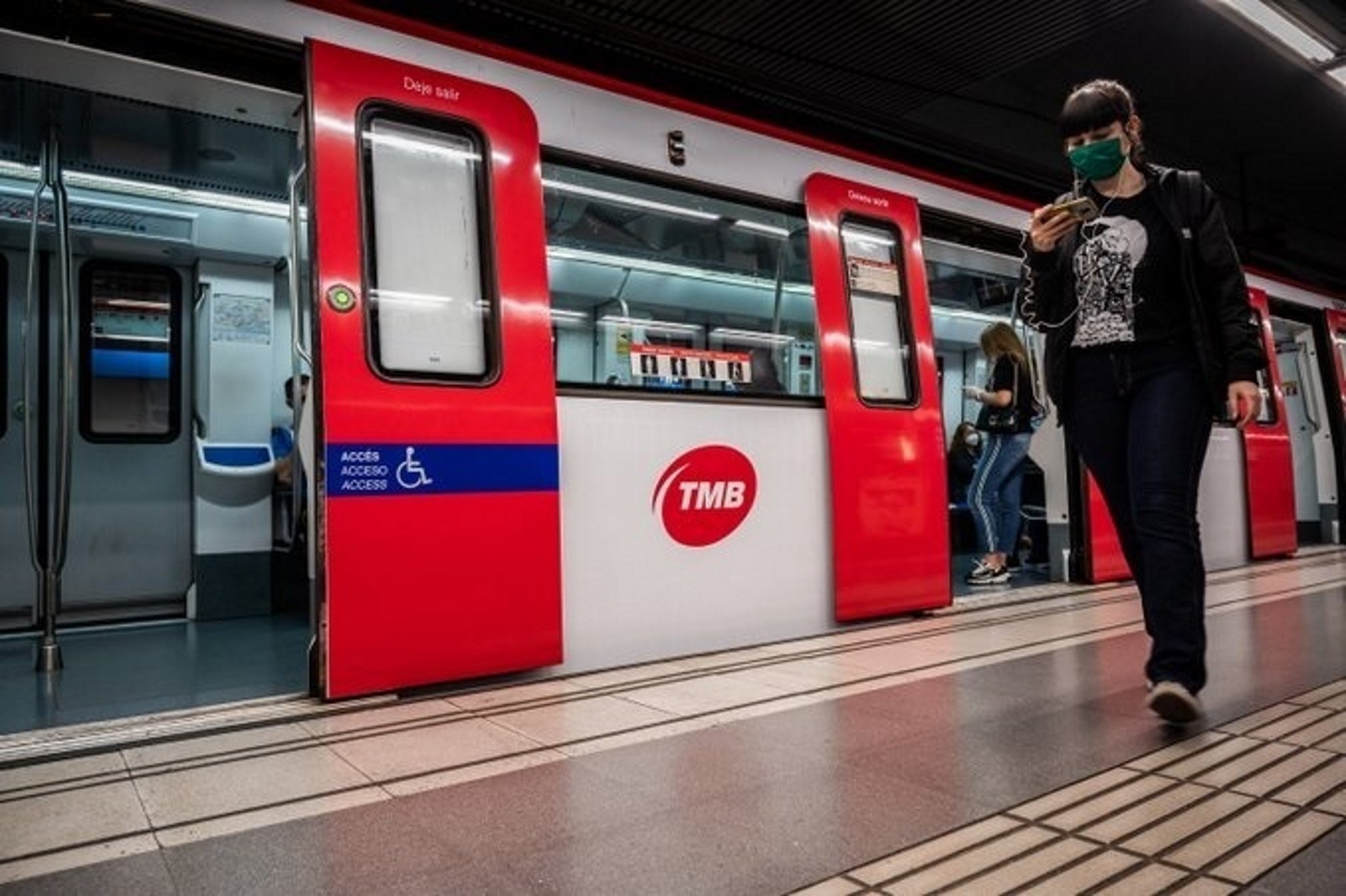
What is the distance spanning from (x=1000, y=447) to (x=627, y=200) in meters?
2.83

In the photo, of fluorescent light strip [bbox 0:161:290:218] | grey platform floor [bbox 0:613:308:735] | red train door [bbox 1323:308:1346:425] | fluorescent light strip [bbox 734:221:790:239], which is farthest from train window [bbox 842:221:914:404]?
red train door [bbox 1323:308:1346:425]

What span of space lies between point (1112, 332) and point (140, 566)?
4.72 meters

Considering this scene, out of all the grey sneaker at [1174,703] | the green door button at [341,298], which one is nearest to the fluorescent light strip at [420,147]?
the green door button at [341,298]

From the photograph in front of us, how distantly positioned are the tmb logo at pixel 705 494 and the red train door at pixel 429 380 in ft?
1.76

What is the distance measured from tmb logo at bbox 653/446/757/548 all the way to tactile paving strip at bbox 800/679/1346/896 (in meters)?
1.75

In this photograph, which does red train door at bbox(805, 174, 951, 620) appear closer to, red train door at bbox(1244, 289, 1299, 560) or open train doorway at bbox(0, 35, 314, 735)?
open train doorway at bbox(0, 35, 314, 735)

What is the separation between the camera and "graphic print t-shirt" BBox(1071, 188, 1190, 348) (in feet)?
7.22

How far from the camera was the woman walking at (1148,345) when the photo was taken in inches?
82.9

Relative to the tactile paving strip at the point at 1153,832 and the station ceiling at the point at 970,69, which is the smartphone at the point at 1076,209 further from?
the station ceiling at the point at 970,69

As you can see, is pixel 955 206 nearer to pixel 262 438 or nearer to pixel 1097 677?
pixel 1097 677

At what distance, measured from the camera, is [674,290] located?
6395 mm

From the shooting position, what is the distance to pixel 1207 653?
309 cm

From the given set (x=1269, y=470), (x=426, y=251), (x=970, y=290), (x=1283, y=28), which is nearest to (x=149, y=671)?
(x=426, y=251)

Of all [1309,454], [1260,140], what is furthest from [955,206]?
[1309,454]
